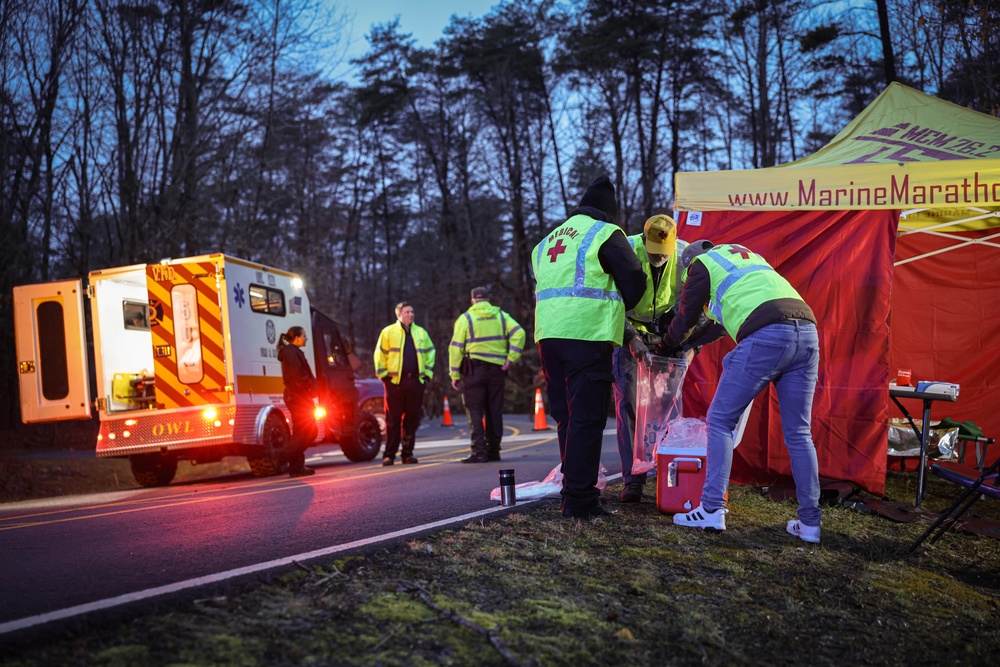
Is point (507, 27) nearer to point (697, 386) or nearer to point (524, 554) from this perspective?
point (697, 386)

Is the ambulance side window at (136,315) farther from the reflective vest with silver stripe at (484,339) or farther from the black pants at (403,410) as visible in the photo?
the reflective vest with silver stripe at (484,339)

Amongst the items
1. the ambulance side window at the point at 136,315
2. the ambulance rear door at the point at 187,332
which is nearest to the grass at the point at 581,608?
the ambulance rear door at the point at 187,332

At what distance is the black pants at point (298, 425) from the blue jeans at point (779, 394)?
633 cm

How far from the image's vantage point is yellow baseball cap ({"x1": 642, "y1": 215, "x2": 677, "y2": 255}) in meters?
6.23

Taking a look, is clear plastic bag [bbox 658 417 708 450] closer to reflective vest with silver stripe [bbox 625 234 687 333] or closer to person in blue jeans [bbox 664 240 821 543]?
person in blue jeans [bbox 664 240 821 543]

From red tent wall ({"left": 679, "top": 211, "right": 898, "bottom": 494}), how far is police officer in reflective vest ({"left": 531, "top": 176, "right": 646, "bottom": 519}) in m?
2.66

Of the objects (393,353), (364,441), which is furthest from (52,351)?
(364,441)

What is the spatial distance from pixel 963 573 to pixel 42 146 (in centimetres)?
1941

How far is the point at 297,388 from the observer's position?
10.7 meters

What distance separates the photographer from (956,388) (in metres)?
7.14

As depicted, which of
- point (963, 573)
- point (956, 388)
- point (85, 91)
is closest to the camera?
point (963, 573)

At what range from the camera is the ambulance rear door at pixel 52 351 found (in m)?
10.3

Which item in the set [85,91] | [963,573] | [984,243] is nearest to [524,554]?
[963,573]

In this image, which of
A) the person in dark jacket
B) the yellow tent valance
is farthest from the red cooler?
the person in dark jacket
